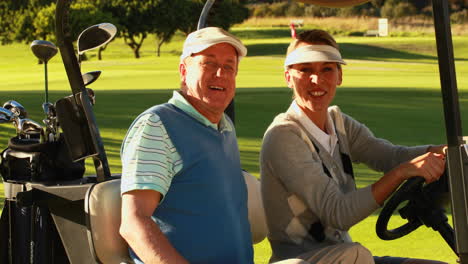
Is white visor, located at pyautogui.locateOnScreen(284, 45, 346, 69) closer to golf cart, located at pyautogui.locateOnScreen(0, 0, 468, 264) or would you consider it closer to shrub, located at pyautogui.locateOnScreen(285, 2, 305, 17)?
golf cart, located at pyautogui.locateOnScreen(0, 0, 468, 264)

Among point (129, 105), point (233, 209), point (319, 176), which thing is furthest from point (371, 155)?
point (129, 105)

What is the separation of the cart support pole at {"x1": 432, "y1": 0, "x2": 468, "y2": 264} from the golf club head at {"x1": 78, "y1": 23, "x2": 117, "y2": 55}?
128 centimetres

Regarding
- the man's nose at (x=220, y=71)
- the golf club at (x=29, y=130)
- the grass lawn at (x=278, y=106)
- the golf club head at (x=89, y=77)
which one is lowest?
the grass lawn at (x=278, y=106)

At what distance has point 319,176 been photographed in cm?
305

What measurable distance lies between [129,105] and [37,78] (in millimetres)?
9971

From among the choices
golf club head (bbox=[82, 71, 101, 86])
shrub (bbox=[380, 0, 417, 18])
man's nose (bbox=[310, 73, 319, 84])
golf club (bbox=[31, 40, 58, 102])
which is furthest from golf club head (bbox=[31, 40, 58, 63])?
shrub (bbox=[380, 0, 417, 18])

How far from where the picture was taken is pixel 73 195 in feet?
10.4

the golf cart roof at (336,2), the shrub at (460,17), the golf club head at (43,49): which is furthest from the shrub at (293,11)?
the golf cart roof at (336,2)

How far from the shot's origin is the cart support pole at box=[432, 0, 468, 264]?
2.34 meters

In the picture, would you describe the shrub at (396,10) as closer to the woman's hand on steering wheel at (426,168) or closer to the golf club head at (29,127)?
the golf club head at (29,127)

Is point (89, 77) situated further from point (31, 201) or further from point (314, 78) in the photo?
point (314, 78)

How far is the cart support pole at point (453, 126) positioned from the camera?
2.34m

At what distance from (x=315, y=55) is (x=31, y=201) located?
108 centimetres

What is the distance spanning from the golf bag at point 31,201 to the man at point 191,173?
2.03ft
